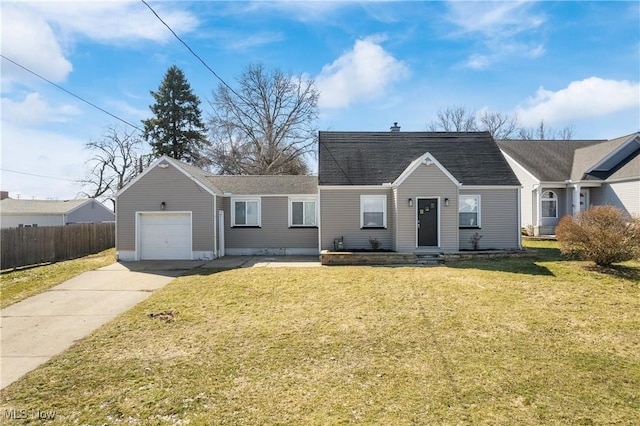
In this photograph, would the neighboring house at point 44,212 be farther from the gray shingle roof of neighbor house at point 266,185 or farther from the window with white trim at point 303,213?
the window with white trim at point 303,213

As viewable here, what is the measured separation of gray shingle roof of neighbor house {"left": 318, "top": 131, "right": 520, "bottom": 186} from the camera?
15250 millimetres

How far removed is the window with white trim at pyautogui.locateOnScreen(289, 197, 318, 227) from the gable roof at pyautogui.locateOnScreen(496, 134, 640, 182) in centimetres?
1339

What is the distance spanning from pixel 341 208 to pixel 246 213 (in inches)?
185

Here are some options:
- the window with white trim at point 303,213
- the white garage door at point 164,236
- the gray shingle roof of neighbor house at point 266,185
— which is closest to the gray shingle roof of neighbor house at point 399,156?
the gray shingle roof of neighbor house at point 266,185

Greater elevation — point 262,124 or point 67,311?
point 262,124

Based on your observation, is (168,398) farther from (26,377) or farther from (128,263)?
(128,263)

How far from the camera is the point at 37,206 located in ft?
103

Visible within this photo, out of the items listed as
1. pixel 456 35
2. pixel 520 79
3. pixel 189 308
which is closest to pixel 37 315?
pixel 189 308

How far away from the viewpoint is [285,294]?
9.16 meters

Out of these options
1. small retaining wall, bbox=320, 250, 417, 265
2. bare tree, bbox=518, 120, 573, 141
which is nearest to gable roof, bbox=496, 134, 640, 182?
small retaining wall, bbox=320, 250, 417, 265

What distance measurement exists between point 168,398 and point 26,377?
2309 mm

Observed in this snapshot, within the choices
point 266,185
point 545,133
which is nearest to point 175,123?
point 266,185

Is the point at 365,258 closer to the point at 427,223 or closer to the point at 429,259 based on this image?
the point at 429,259

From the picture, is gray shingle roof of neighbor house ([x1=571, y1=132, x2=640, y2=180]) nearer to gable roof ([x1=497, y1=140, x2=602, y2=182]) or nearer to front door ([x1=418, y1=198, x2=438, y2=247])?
gable roof ([x1=497, y1=140, x2=602, y2=182])
